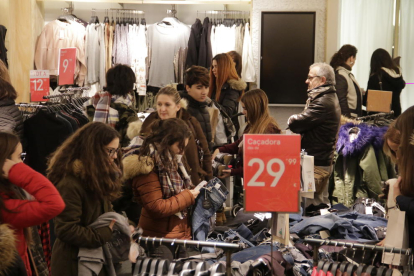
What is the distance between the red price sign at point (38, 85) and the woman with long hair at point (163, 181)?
173 centimetres

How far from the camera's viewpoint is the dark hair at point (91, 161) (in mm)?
2729

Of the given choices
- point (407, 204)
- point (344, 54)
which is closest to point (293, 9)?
point (344, 54)

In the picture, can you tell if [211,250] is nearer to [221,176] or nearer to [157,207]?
[157,207]

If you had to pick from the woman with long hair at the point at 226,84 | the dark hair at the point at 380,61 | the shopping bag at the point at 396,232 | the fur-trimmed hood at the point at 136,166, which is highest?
the dark hair at the point at 380,61

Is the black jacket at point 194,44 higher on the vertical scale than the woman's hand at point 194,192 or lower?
higher

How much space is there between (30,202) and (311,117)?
3.15 metres

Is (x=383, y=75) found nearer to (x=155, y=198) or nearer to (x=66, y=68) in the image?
(x=66, y=68)

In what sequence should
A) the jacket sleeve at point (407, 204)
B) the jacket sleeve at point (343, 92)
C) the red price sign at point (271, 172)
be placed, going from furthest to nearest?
the jacket sleeve at point (343, 92), the jacket sleeve at point (407, 204), the red price sign at point (271, 172)

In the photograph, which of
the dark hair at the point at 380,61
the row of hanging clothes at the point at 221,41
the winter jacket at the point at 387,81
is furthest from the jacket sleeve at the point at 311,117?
the row of hanging clothes at the point at 221,41

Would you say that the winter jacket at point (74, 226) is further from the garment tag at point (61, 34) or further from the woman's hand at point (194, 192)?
the garment tag at point (61, 34)

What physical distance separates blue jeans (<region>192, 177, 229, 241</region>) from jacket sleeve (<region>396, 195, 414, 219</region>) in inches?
49.0

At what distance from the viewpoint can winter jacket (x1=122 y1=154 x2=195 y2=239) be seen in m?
3.24

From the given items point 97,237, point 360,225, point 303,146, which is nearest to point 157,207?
point 97,237

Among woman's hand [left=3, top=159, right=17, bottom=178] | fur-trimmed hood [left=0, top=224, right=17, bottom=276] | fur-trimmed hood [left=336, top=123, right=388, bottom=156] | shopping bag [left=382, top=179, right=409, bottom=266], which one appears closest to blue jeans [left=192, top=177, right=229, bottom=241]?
shopping bag [left=382, top=179, right=409, bottom=266]
